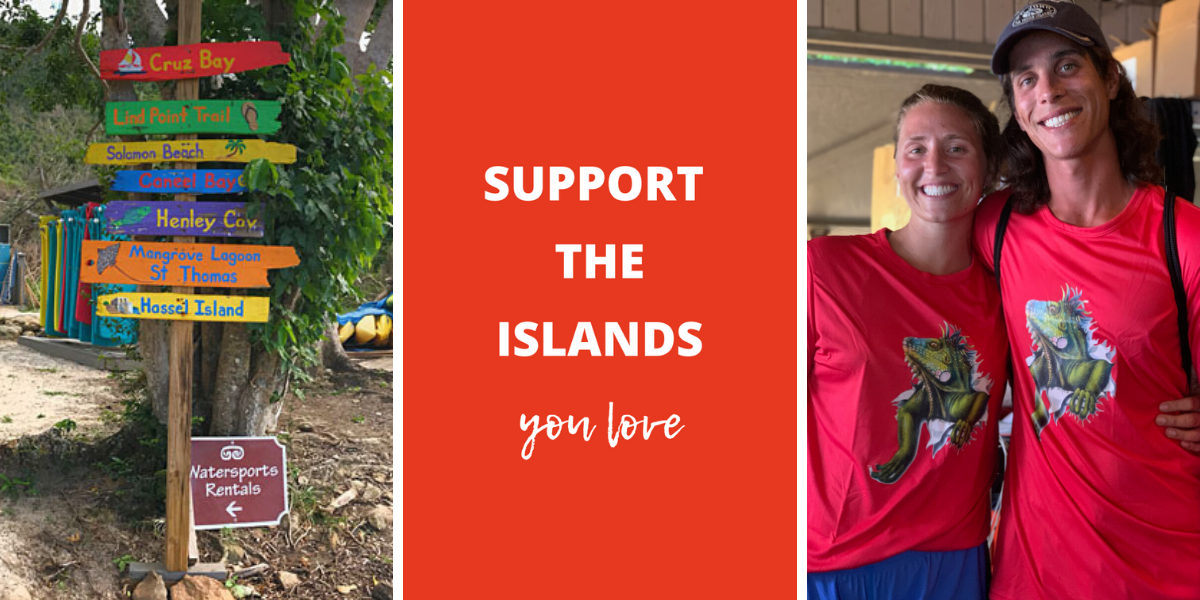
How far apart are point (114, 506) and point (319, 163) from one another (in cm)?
131

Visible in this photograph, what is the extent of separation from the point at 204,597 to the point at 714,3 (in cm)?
262

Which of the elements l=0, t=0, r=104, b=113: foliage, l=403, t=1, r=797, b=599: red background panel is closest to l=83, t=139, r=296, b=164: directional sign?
l=0, t=0, r=104, b=113: foliage

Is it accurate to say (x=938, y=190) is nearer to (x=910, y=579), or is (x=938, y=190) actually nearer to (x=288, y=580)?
(x=910, y=579)

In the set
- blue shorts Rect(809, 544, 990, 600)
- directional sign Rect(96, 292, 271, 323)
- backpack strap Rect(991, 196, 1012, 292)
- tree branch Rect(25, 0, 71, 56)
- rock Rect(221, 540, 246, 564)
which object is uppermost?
Result: tree branch Rect(25, 0, 71, 56)

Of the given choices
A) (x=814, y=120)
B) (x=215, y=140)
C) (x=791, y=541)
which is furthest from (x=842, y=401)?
(x=814, y=120)

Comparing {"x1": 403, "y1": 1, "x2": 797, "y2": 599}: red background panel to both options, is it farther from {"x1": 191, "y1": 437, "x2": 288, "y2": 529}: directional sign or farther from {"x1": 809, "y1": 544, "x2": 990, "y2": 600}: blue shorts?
{"x1": 191, "y1": 437, "x2": 288, "y2": 529}: directional sign

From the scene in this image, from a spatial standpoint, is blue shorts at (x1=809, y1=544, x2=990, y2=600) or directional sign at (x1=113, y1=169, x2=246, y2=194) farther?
directional sign at (x1=113, y1=169, x2=246, y2=194)

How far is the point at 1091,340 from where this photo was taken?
1.21 metres

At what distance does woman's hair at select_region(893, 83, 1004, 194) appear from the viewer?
53.2 inches

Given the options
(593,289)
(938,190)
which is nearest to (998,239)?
(938,190)

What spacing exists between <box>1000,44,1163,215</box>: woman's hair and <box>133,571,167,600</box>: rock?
268 centimetres

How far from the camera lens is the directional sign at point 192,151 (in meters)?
2.65

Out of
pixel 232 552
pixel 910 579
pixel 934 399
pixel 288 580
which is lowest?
pixel 288 580

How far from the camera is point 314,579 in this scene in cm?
313
